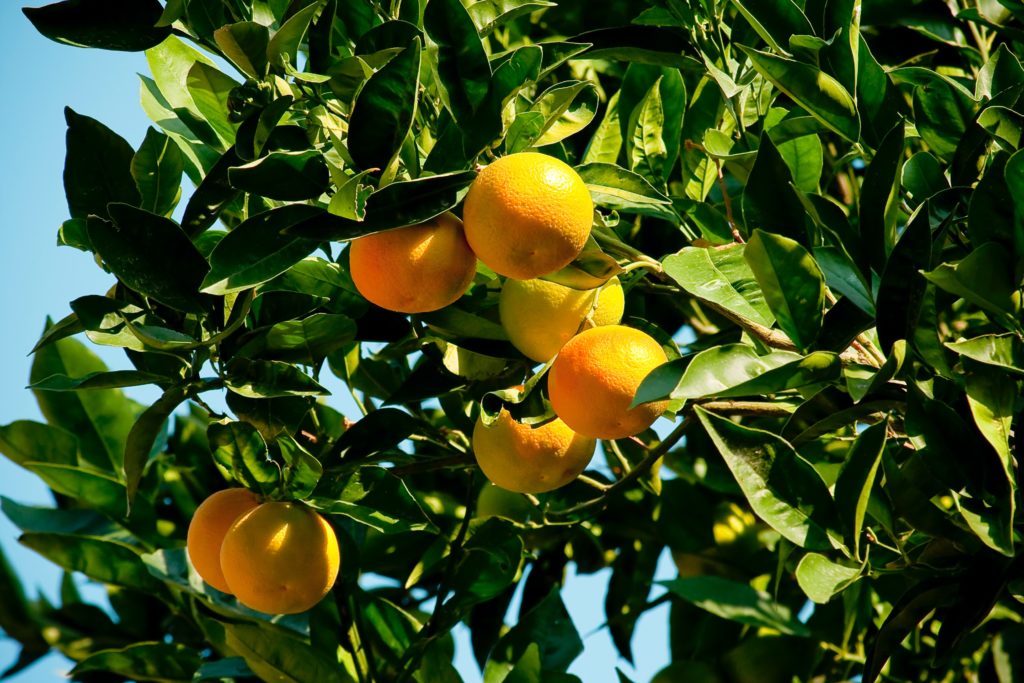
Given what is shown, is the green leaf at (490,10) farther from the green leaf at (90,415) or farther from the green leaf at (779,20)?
the green leaf at (90,415)

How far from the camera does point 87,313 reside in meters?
1.20

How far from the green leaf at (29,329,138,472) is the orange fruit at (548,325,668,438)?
115cm

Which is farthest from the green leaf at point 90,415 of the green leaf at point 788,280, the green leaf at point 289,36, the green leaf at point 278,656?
the green leaf at point 788,280

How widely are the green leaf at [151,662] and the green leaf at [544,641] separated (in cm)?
52

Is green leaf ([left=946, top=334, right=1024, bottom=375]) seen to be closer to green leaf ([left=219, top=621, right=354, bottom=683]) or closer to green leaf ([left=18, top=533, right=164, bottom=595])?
green leaf ([left=219, top=621, right=354, bottom=683])

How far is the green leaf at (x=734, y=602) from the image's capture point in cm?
172

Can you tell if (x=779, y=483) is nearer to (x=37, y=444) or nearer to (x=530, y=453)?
(x=530, y=453)

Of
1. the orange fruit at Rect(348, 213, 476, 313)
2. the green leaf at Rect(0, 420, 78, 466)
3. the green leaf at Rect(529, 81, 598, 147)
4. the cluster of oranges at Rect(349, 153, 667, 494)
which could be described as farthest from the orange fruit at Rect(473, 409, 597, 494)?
the green leaf at Rect(0, 420, 78, 466)

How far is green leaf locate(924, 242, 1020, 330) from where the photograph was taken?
98 cm

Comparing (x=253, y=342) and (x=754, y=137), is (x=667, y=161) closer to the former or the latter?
(x=754, y=137)

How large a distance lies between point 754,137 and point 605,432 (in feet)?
1.97

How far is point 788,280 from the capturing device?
99cm

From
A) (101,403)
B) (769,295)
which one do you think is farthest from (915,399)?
(101,403)

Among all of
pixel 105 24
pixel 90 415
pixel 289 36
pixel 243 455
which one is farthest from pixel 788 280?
pixel 90 415
